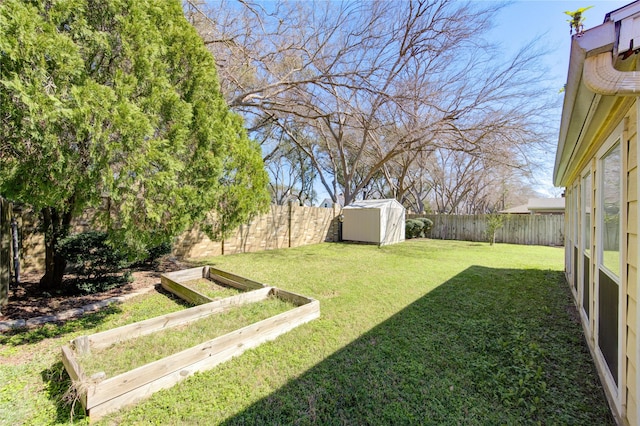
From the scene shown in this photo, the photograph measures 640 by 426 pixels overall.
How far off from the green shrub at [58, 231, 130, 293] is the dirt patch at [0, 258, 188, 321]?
6.9 inches

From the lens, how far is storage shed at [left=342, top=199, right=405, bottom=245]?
11.6 m

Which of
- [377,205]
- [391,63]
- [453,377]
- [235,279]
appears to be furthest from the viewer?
[377,205]

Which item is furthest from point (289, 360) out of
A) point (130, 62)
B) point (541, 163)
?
point (541, 163)

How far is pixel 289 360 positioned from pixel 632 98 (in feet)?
10.7

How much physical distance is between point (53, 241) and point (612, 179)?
267 inches

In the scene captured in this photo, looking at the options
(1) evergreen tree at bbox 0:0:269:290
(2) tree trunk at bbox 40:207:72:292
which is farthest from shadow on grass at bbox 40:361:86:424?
(2) tree trunk at bbox 40:207:72:292

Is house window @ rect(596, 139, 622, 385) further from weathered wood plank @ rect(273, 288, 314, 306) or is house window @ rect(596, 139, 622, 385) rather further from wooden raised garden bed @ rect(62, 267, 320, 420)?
weathered wood plank @ rect(273, 288, 314, 306)

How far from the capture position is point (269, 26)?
6734mm

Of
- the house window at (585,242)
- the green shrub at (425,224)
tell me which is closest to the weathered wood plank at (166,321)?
the house window at (585,242)

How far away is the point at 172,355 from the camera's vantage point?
7.48 feet

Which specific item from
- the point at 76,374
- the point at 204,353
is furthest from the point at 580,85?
the point at 76,374

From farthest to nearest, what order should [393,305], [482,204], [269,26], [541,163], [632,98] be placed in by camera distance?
[482,204], [541,163], [269,26], [393,305], [632,98]

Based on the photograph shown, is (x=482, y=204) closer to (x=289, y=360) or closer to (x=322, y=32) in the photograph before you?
(x=322, y=32)

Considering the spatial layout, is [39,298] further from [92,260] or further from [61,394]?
[61,394]
